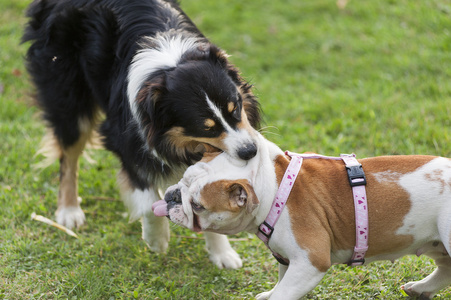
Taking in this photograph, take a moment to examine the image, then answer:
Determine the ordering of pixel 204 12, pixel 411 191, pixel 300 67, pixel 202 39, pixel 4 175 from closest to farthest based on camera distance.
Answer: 1. pixel 411 191
2. pixel 202 39
3. pixel 4 175
4. pixel 300 67
5. pixel 204 12

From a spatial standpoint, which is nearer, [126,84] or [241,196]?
[241,196]

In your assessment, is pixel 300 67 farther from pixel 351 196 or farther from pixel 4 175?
pixel 351 196

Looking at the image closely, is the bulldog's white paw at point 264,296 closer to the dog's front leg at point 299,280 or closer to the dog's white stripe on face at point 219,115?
the dog's front leg at point 299,280

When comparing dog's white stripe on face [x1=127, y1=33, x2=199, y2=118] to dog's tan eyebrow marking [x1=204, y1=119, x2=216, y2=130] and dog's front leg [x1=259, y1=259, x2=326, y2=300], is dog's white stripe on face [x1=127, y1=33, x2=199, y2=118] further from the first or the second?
dog's front leg [x1=259, y1=259, x2=326, y2=300]

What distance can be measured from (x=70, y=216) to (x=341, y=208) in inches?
102

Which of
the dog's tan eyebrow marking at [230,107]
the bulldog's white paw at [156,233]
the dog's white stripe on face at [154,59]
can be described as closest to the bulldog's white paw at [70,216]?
the bulldog's white paw at [156,233]

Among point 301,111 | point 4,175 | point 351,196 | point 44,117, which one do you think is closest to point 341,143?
point 301,111

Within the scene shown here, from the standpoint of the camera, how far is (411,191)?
311 cm

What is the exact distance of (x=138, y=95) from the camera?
3695 millimetres

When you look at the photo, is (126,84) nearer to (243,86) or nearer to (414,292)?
(243,86)

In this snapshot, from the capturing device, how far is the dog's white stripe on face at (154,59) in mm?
3787

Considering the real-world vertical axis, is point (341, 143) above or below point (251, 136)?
below

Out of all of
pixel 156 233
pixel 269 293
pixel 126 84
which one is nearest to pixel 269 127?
pixel 156 233

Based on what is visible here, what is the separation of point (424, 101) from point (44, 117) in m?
3.97
